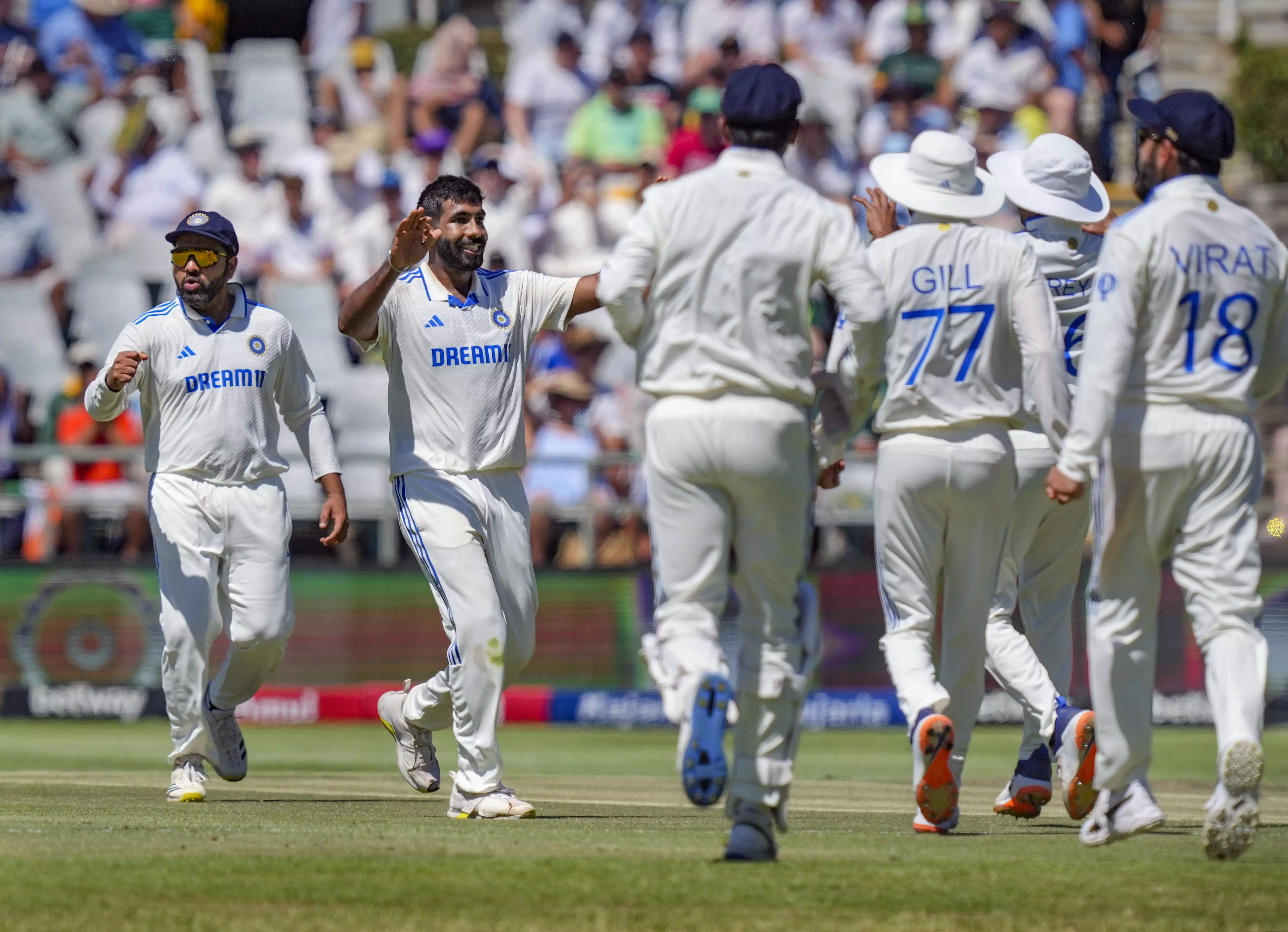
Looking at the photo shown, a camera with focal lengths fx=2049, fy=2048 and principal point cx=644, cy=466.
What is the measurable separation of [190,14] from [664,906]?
71.6 feet

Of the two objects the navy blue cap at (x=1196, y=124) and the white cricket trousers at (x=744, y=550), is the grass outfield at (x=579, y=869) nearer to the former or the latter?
the white cricket trousers at (x=744, y=550)

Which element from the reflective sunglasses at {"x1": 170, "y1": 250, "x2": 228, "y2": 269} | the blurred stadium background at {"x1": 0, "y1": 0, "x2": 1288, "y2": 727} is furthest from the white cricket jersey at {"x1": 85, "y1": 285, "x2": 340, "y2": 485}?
the blurred stadium background at {"x1": 0, "y1": 0, "x2": 1288, "y2": 727}

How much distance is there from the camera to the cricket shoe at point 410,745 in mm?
9336

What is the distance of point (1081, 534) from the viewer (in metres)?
9.30

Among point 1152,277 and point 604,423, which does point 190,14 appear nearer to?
point 604,423

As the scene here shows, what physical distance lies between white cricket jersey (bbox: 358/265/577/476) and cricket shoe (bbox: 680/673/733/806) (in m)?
2.58

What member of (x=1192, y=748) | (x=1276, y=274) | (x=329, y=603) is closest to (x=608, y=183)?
(x=329, y=603)

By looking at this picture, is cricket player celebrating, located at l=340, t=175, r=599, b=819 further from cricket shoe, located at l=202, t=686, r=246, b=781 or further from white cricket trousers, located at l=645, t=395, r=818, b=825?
white cricket trousers, located at l=645, t=395, r=818, b=825

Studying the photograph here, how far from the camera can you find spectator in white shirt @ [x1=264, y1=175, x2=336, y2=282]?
2069cm

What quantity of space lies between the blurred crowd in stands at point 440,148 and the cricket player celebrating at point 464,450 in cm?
844

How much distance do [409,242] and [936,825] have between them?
3.06m

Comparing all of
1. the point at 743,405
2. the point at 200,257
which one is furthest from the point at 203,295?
the point at 743,405

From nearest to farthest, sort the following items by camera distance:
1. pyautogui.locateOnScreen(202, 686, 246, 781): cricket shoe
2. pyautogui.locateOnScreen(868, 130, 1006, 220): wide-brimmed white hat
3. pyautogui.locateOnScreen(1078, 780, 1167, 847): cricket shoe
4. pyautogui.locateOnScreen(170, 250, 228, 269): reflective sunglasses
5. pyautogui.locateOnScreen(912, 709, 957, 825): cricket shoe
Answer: pyautogui.locateOnScreen(1078, 780, 1167, 847): cricket shoe < pyautogui.locateOnScreen(912, 709, 957, 825): cricket shoe < pyautogui.locateOnScreen(868, 130, 1006, 220): wide-brimmed white hat < pyautogui.locateOnScreen(170, 250, 228, 269): reflective sunglasses < pyautogui.locateOnScreen(202, 686, 246, 781): cricket shoe

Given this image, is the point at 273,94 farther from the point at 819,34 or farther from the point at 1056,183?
the point at 1056,183
